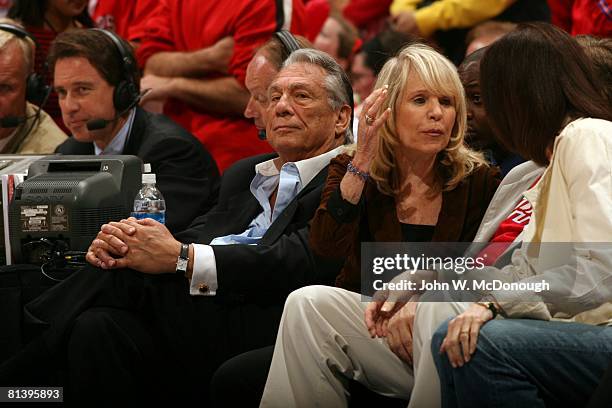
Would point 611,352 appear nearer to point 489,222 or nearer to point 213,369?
point 489,222

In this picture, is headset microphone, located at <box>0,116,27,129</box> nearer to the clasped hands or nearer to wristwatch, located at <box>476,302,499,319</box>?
the clasped hands

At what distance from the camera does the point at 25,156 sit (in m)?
3.95

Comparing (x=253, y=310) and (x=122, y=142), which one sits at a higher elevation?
(x=122, y=142)

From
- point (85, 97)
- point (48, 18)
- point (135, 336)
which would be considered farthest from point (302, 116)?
point (48, 18)

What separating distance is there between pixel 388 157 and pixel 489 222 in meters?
0.40

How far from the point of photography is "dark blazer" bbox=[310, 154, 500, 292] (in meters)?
3.14

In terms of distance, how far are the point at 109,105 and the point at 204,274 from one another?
1255 mm

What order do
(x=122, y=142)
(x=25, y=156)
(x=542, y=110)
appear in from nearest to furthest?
(x=542, y=110) < (x=25, y=156) < (x=122, y=142)

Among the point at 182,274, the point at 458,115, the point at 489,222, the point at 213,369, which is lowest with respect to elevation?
the point at 213,369

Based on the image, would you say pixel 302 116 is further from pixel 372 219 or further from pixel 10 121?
pixel 10 121

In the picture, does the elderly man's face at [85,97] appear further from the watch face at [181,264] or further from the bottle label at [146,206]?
the watch face at [181,264]

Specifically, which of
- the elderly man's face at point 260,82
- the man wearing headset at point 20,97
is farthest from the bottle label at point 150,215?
the man wearing headset at point 20,97

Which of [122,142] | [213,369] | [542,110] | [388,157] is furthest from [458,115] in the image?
[122,142]

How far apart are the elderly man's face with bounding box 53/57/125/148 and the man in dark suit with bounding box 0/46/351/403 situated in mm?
1045
